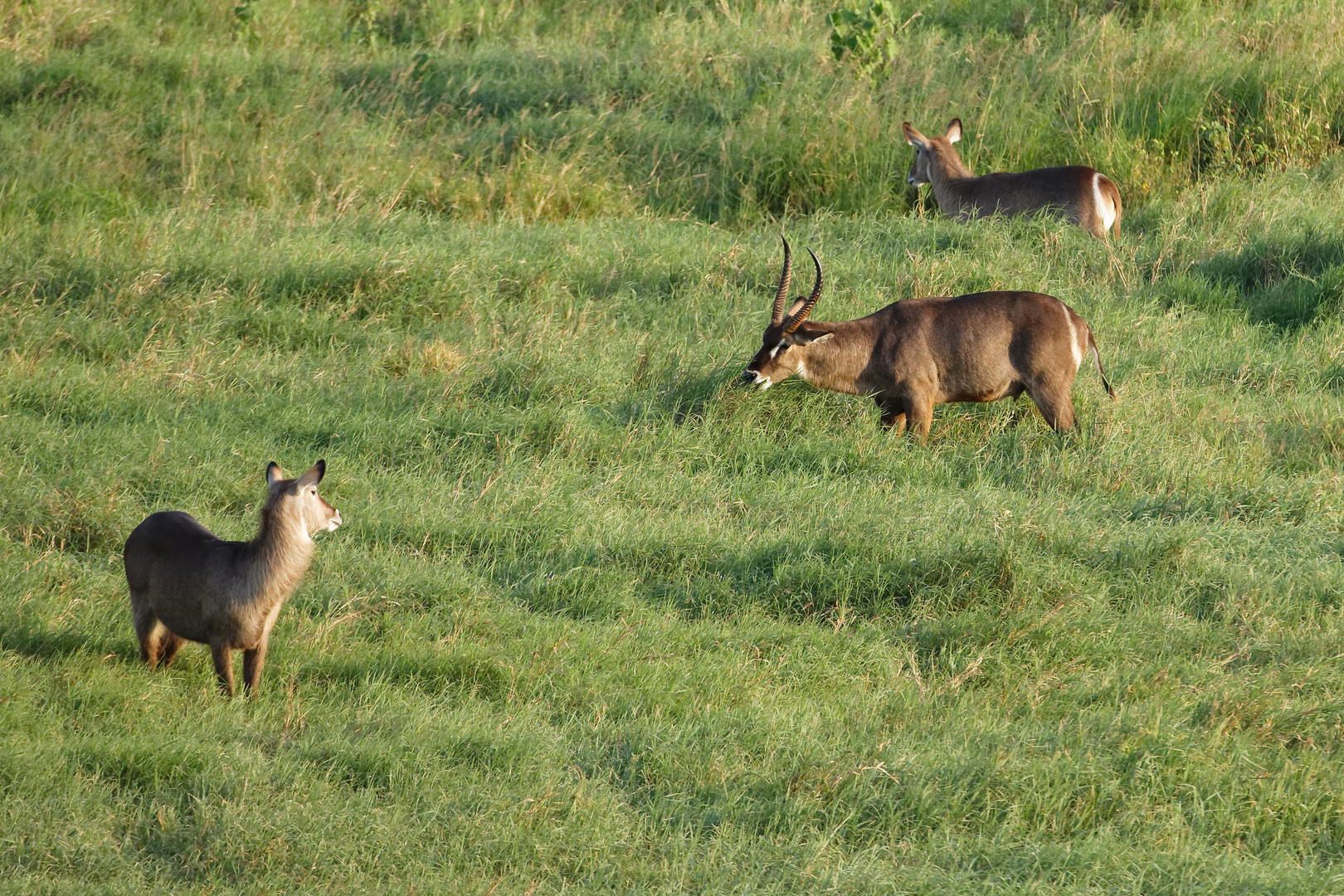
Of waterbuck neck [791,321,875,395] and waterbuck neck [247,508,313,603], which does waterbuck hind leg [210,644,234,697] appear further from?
waterbuck neck [791,321,875,395]

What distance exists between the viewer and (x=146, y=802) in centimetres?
366

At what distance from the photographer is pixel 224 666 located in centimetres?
417

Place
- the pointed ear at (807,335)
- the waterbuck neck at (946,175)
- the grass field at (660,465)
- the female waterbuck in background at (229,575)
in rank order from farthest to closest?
the waterbuck neck at (946,175), the pointed ear at (807,335), the female waterbuck in background at (229,575), the grass field at (660,465)

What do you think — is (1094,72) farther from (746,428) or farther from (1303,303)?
(746,428)

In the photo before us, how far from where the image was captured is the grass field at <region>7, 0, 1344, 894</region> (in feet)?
12.2

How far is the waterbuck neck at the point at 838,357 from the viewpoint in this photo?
631 cm

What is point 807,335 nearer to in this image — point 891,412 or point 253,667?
point 891,412

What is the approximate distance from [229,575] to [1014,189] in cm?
586

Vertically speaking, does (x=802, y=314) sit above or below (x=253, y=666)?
above

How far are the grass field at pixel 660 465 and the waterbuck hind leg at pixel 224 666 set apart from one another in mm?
74

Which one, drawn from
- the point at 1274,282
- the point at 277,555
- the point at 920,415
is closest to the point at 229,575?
the point at 277,555

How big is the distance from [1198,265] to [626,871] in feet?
19.0

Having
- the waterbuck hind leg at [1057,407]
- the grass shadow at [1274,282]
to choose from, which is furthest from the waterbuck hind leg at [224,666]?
the grass shadow at [1274,282]

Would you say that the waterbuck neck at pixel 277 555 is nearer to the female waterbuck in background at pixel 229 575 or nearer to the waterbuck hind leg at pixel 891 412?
the female waterbuck in background at pixel 229 575
